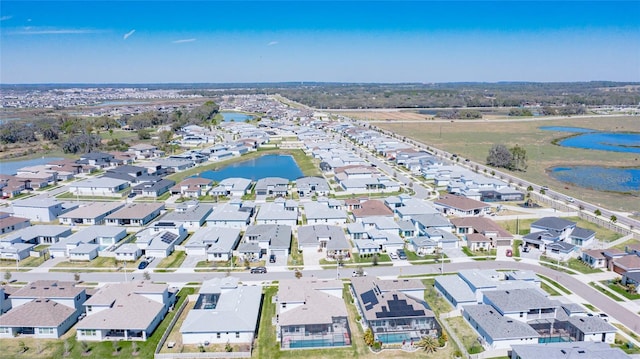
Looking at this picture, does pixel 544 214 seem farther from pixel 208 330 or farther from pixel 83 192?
pixel 83 192

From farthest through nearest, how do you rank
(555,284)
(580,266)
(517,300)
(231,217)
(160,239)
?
(231,217)
(160,239)
(580,266)
(555,284)
(517,300)

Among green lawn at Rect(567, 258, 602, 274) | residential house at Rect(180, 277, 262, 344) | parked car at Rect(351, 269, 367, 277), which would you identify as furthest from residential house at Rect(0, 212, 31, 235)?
green lawn at Rect(567, 258, 602, 274)

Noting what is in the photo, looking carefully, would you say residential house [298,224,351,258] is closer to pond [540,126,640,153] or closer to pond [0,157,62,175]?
pond [0,157,62,175]

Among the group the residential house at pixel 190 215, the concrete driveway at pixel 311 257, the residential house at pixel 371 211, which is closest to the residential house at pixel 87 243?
the residential house at pixel 190 215

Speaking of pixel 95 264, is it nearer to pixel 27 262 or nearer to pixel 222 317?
pixel 27 262

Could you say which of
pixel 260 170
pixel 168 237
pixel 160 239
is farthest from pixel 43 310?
pixel 260 170
